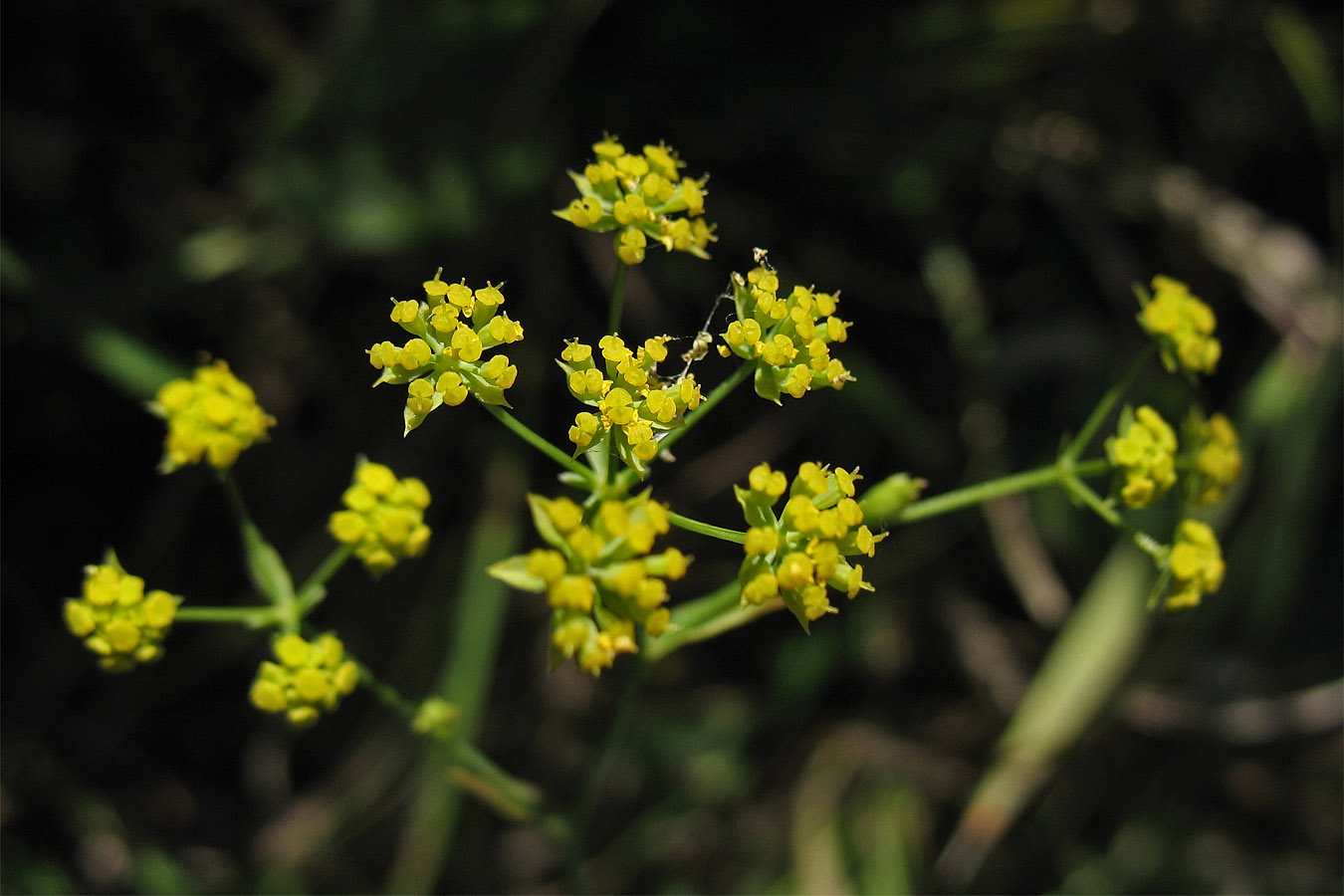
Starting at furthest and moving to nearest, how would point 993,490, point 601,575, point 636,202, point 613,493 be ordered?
point 993,490, point 636,202, point 613,493, point 601,575

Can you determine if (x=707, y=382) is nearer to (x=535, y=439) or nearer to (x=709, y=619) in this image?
(x=709, y=619)

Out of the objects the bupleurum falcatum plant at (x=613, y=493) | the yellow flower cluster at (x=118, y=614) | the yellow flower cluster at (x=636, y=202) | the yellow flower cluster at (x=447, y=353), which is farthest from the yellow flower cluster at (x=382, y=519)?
the yellow flower cluster at (x=636, y=202)

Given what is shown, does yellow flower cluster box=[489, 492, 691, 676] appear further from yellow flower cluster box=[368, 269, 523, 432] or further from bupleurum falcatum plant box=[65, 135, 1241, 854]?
yellow flower cluster box=[368, 269, 523, 432]

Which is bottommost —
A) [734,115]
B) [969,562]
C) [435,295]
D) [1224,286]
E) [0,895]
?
[0,895]

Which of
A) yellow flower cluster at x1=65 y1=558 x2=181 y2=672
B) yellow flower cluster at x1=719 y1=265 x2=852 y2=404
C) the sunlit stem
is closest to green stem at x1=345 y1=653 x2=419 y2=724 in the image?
the sunlit stem

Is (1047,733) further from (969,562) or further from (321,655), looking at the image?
(321,655)

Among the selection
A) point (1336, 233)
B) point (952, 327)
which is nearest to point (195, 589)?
point (952, 327)


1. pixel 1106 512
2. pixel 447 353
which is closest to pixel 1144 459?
pixel 1106 512
